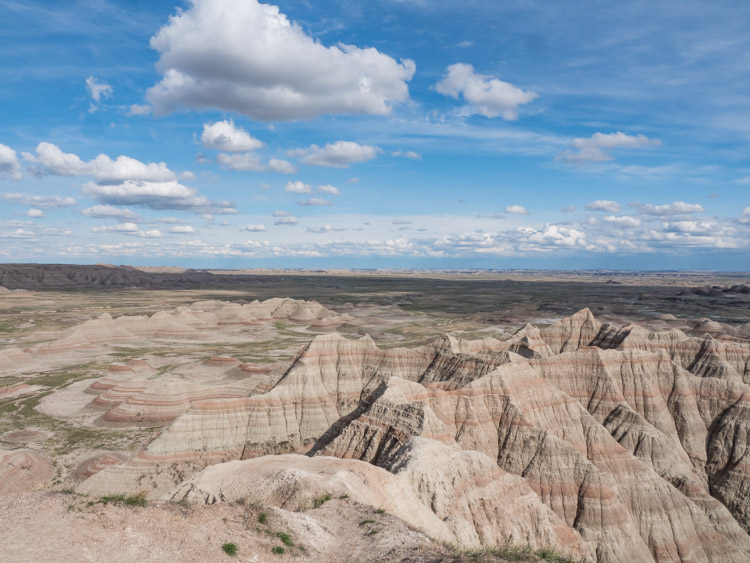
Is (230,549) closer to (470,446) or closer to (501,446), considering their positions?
(470,446)

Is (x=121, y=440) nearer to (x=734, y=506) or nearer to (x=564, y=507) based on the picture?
(x=564, y=507)

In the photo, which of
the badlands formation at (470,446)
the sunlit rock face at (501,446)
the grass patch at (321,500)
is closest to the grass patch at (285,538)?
the badlands formation at (470,446)

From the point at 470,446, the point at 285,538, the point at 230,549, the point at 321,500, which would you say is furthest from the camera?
the point at 470,446

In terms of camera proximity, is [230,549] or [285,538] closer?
[230,549]

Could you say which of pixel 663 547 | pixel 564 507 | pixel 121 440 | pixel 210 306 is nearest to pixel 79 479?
pixel 121 440

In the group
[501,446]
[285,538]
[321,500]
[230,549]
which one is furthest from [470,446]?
[230,549]

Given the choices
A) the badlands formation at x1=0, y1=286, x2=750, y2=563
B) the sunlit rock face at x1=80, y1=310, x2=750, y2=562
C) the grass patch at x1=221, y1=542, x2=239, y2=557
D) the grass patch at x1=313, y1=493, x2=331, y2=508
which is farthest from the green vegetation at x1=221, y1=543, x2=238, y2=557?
the sunlit rock face at x1=80, y1=310, x2=750, y2=562

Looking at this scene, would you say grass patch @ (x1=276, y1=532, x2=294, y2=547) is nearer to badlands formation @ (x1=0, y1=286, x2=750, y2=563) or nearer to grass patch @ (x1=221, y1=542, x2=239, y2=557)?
grass patch @ (x1=221, y1=542, x2=239, y2=557)
